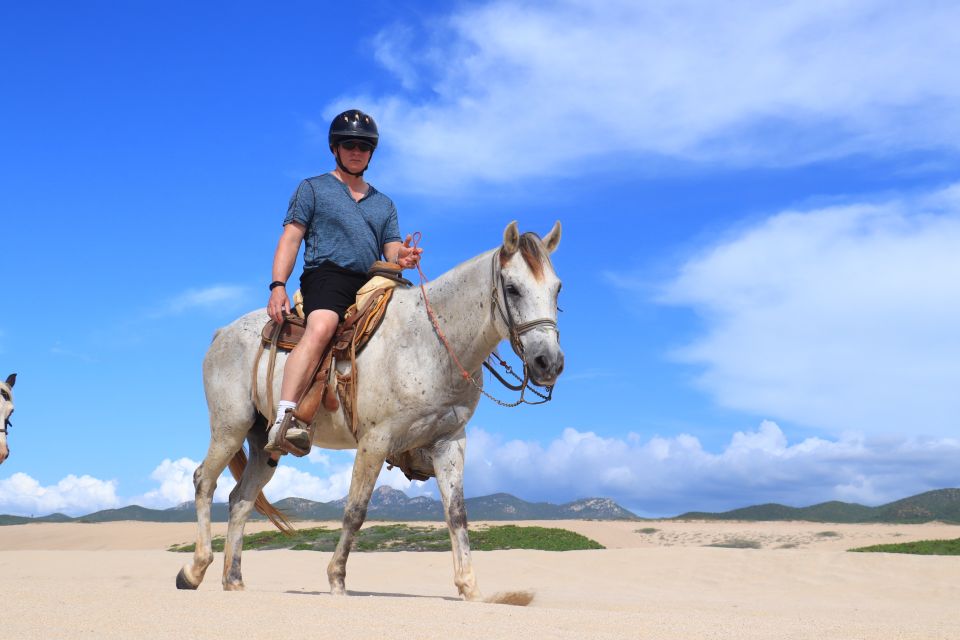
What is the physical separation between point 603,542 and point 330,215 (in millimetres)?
18678

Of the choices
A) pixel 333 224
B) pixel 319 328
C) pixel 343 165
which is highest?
pixel 343 165

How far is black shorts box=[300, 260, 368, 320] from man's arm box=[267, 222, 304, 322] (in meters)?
0.16

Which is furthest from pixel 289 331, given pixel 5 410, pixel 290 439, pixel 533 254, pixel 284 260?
pixel 5 410

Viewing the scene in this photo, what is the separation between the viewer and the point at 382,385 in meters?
7.07

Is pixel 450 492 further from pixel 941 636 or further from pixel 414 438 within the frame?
pixel 941 636

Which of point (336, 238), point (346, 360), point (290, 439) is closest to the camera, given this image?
point (290, 439)

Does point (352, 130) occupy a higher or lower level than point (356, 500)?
higher

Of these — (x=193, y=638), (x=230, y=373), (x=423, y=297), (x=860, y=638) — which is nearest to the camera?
(x=193, y=638)

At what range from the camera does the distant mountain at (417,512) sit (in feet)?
121

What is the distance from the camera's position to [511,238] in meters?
6.62

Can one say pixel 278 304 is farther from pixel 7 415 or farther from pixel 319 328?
pixel 7 415

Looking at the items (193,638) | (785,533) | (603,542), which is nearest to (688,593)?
(193,638)

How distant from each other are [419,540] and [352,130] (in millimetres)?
15084

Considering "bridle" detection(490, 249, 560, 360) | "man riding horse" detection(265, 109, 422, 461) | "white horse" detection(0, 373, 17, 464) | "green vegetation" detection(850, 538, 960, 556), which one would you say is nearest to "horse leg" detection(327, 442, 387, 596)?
"man riding horse" detection(265, 109, 422, 461)
